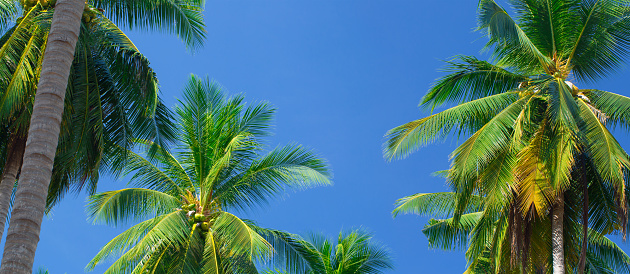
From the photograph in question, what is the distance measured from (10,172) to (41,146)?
489 centimetres

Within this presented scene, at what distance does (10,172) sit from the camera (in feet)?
38.6

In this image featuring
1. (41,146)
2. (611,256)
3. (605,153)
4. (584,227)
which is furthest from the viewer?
(611,256)

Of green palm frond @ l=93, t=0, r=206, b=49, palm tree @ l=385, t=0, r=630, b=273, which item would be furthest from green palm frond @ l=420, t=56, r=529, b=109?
green palm frond @ l=93, t=0, r=206, b=49

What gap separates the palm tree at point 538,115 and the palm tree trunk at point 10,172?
22.5ft

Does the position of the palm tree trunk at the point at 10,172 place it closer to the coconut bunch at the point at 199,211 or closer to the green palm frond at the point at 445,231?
the coconut bunch at the point at 199,211

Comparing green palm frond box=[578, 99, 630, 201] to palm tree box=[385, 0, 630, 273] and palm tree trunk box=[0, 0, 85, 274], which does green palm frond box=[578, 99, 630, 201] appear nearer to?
palm tree box=[385, 0, 630, 273]

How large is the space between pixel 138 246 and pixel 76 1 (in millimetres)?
5289

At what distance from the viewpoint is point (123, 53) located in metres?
12.9

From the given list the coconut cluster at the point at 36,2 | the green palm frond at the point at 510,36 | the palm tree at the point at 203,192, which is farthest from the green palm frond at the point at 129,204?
the green palm frond at the point at 510,36

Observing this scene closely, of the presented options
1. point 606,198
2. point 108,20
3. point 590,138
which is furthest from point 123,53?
point 606,198

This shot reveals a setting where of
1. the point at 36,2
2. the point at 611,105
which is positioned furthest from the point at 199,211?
the point at 611,105

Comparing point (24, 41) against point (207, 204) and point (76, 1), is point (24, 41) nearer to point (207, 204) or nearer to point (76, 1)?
point (76, 1)

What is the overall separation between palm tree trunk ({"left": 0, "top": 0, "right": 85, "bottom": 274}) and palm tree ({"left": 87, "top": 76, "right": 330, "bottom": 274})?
5.03 m

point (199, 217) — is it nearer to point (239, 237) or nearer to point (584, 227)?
point (239, 237)
